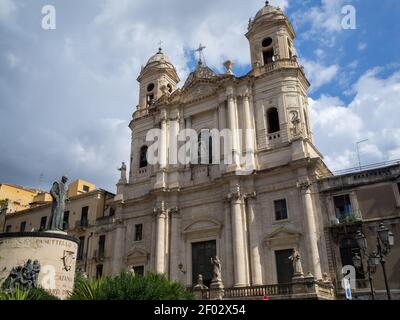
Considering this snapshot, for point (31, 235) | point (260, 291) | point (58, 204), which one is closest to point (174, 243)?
point (260, 291)

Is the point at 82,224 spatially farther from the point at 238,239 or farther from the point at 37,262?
the point at 37,262

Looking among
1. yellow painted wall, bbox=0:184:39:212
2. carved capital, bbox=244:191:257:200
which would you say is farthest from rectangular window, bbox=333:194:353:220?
yellow painted wall, bbox=0:184:39:212

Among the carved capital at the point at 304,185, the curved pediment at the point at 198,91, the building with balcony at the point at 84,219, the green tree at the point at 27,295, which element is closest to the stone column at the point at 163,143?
the curved pediment at the point at 198,91

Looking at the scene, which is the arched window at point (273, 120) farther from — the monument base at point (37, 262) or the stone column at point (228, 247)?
the monument base at point (37, 262)

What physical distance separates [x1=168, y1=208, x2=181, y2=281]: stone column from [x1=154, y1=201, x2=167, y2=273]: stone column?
0.55 metres

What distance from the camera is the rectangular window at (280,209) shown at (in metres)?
24.6

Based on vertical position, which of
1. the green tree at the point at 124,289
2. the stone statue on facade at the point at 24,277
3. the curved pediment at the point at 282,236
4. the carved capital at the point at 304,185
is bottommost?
the green tree at the point at 124,289

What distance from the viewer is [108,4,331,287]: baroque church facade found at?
23922mm

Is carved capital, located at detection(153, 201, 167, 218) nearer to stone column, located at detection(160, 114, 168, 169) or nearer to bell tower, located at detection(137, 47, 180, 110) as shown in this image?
stone column, located at detection(160, 114, 168, 169)

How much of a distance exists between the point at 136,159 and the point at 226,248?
12362 millimetres

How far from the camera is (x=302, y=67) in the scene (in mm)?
29953

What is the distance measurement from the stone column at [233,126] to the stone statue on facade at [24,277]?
625 inches
